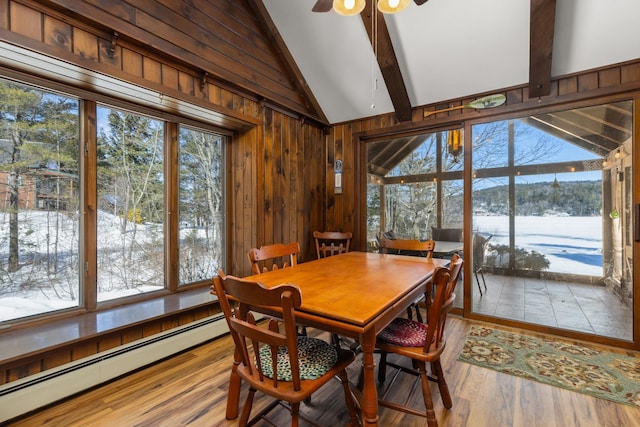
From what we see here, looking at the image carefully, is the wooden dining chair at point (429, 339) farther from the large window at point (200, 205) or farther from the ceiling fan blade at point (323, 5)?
the large window at point (200, 205)

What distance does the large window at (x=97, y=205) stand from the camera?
1.91 m

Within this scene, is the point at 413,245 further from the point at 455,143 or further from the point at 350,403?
the point at 455,143

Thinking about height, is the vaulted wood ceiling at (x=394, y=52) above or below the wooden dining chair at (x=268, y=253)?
above

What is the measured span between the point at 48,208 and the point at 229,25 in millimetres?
2192

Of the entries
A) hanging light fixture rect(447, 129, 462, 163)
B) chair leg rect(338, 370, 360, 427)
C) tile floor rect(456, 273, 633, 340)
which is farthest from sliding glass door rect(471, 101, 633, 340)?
chair leg rect(338, 370, 360, 427)

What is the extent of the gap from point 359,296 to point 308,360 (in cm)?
40

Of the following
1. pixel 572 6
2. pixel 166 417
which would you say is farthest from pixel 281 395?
pixel 572 6

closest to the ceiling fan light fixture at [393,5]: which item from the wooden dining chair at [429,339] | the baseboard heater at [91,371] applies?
the wooden dining chair at [429,339]

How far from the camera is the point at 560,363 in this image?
2.28m

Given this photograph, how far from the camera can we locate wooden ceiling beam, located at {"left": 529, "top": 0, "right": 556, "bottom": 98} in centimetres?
221

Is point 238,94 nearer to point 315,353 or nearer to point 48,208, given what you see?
point 48,208

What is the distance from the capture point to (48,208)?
2039 mm

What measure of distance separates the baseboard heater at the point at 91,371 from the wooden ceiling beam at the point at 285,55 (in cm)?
284

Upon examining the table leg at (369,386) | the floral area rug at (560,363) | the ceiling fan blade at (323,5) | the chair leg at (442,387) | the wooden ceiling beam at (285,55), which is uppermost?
the wooden ceiling beam at (285,55)
